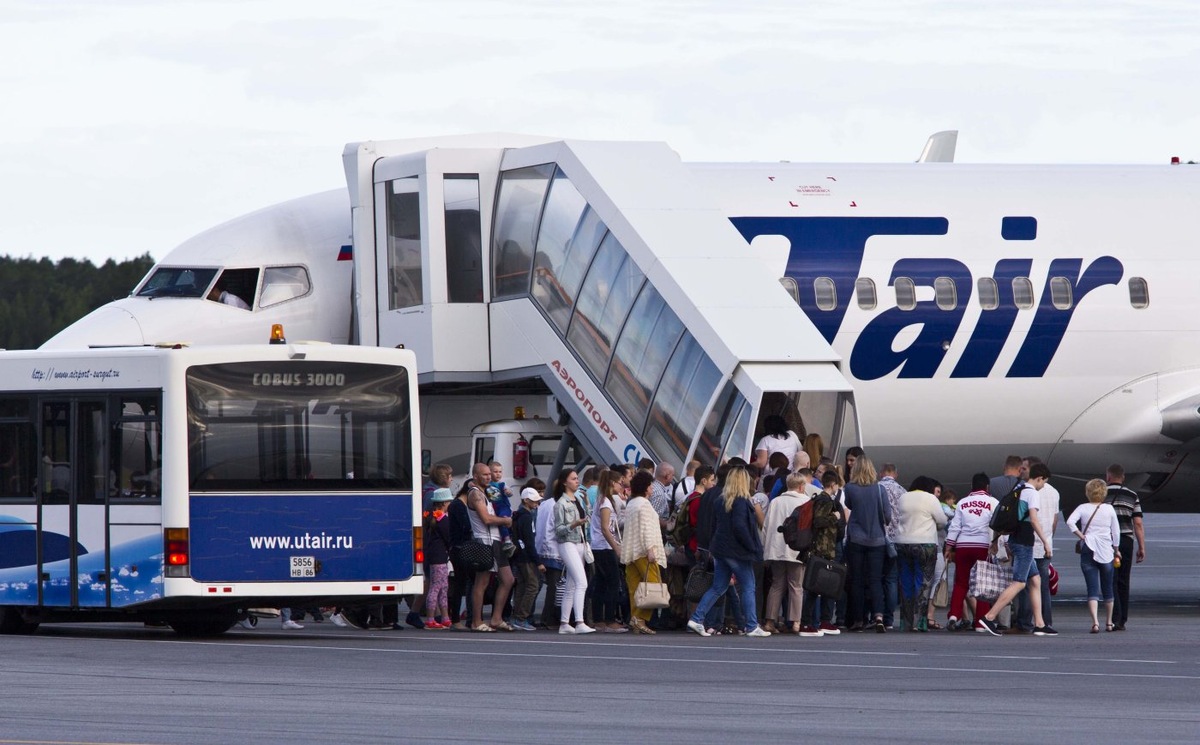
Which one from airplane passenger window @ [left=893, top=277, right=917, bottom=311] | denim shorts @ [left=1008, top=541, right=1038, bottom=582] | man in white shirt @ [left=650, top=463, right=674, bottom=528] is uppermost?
airplane passenger window @ [left=893, top=277, right=917, bottom=311]

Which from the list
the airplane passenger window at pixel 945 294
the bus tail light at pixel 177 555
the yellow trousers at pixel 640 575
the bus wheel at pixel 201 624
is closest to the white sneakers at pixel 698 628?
the yellow trousers at pixel 640 575

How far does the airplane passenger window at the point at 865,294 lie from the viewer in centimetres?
2538

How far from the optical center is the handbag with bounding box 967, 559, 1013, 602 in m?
21.5

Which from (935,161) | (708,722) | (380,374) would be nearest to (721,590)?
(380,374)

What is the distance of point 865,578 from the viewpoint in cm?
2164

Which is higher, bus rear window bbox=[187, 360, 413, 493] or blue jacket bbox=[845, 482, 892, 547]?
bus rear window bbox=[187, 360, 413, 493]

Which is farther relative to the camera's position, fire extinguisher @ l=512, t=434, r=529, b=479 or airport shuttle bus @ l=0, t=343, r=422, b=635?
fire extinguisher @ l=512, t=434, r=529, b=479

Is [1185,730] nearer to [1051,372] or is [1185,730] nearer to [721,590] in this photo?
[721,590]

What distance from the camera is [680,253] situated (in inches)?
912

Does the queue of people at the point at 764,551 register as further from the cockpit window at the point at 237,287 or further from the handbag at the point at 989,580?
the cockpit window at the point at 237,287

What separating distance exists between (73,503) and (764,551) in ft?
23.0

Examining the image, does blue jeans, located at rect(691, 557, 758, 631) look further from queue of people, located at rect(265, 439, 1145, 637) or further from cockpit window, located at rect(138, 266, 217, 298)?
cockpit window, located at rect(138, 266, 217, 298)

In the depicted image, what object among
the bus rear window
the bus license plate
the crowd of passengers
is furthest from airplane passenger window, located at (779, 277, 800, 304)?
the bus license plate

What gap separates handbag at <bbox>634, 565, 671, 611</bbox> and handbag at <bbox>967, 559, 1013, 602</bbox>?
3421 millimetres
